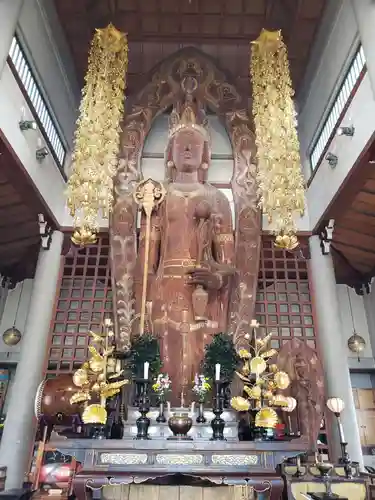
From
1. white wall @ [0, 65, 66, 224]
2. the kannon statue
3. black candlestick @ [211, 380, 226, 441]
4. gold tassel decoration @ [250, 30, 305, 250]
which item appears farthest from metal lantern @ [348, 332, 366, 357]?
white wall @ [0, 65, 66, 224]

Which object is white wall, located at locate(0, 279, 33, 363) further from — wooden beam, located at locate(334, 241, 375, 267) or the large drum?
wooden beam, located at locate(334, 241, 375, 267)

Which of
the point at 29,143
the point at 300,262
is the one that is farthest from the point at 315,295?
the point at 29,143

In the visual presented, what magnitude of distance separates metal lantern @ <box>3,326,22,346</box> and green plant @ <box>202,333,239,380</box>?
4.80 metres

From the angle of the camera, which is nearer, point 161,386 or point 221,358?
point 161,386

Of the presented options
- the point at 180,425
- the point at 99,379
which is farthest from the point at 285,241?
the point at 99,379

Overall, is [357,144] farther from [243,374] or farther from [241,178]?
[243,374]

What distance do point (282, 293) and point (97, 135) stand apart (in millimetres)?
4235

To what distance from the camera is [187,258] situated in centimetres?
714

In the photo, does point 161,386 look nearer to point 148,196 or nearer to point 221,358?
point 221,358

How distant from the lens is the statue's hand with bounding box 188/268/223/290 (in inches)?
265

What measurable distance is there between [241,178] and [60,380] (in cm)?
474

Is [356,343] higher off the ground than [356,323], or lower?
lower

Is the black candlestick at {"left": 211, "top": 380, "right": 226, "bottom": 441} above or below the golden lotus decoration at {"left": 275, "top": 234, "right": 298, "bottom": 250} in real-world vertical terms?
below

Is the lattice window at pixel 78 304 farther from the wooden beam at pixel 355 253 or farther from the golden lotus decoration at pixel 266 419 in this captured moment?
the wooden beam at pixel 355 253
